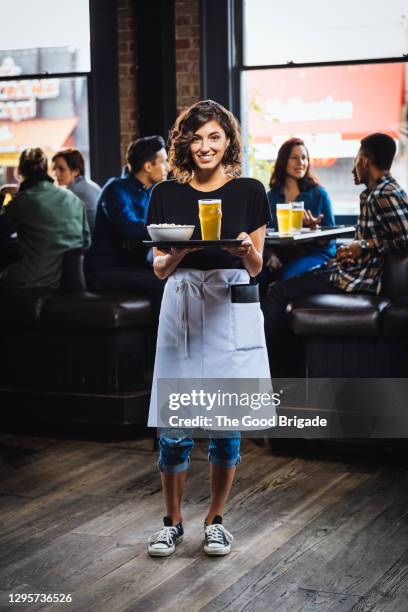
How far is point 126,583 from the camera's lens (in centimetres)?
312

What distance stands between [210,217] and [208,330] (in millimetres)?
393

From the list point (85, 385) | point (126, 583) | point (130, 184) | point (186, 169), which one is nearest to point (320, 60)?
point (130, 184)

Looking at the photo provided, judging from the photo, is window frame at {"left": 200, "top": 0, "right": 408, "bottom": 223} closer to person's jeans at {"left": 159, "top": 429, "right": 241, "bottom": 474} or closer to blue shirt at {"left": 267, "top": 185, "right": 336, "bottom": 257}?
blue shirt at {"left": 267, "top": 185, "right": 336, "bottom": 257}

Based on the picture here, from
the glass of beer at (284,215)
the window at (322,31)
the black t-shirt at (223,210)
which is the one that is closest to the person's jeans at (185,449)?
the black t-shirt at (223,210)

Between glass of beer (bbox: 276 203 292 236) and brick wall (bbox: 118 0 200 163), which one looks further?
brick wall (bbox: 118 0 200 163)

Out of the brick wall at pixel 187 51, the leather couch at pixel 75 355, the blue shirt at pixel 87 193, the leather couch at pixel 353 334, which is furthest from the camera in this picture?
the brick wall at pixel 187 51

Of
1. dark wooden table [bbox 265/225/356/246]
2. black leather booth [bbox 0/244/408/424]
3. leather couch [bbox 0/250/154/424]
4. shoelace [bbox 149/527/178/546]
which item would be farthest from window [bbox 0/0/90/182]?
shoelace [bbox 149/527/178/546]

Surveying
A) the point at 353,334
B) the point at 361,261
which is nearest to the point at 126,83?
the point at 361,261

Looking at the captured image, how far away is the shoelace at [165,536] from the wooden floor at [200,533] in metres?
0.06

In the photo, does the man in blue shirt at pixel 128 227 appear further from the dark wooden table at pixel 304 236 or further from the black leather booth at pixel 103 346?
the dark wooden table at pixel 304 236

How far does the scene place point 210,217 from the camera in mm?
3088

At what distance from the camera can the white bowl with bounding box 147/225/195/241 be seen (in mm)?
3031

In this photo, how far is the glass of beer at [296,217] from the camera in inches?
203

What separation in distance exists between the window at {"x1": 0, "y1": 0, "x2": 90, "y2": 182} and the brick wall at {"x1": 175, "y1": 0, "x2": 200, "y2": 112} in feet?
2.22
